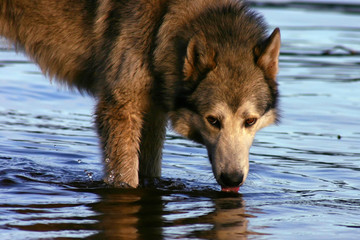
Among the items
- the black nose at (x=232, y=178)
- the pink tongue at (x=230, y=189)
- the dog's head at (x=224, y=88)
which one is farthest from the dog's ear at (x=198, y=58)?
the pink tongue at (x=230, y=189)

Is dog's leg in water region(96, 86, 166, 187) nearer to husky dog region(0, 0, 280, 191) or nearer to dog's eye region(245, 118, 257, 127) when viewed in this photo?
husky dog region(0, 0, 280, 191)

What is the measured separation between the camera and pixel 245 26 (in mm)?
6477

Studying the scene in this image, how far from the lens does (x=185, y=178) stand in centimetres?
724

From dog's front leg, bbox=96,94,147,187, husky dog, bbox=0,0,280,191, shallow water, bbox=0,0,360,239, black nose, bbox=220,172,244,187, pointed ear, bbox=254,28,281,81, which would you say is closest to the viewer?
shallow water, bbox=0,0,360,239

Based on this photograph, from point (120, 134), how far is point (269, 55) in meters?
1.43

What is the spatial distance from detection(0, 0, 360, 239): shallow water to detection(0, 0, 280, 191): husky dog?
0.39 metres

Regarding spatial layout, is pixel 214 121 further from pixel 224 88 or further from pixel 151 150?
pixel 151 150

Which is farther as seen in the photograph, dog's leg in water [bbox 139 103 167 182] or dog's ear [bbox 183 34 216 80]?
dog's leg in water [bbox 139 103 167 182]

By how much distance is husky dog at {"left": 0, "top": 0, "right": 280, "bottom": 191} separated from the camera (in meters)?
6.06

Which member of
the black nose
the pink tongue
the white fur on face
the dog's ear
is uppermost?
the dog's ear

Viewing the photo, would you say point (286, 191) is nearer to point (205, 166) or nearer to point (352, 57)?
point (205, 166)

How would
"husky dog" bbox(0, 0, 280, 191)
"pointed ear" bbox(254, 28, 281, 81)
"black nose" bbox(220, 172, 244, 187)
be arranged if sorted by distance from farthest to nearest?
"pointed ear" bbox(254, 28, 281, 81) → "husky dog" bbox(0, 0, 280, 191) → "black nose" bbox(220, 172, 244, 187)

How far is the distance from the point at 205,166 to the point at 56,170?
1.52 m

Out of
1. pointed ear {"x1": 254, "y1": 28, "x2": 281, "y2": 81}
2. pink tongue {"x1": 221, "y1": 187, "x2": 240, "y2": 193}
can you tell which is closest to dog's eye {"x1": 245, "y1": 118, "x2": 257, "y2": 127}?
pointed ear {"x1": 254, "y1": 28, "x2": 281, "y2": 81}
